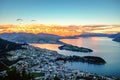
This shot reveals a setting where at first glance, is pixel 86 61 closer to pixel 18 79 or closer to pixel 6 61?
pixel 6 61

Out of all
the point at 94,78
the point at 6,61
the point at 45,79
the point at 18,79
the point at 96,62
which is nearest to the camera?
the point at 18,79

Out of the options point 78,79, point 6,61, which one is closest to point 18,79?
point 78,79

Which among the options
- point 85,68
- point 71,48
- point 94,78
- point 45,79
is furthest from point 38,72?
point 71,48

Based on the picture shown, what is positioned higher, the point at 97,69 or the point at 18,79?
the point at 18,79

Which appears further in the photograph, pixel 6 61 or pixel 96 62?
pixel 96 62

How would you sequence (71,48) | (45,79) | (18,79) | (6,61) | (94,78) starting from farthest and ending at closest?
(71,48) → (6,61) → (94,78) → (45,79) → (18,79)

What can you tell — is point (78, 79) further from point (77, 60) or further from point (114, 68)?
point (77, 60)

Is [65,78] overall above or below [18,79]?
below

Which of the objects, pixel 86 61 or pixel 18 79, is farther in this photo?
pixel 86 61

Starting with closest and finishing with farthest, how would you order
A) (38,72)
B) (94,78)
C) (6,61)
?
(94,78) < (38,72) < (6,61)
